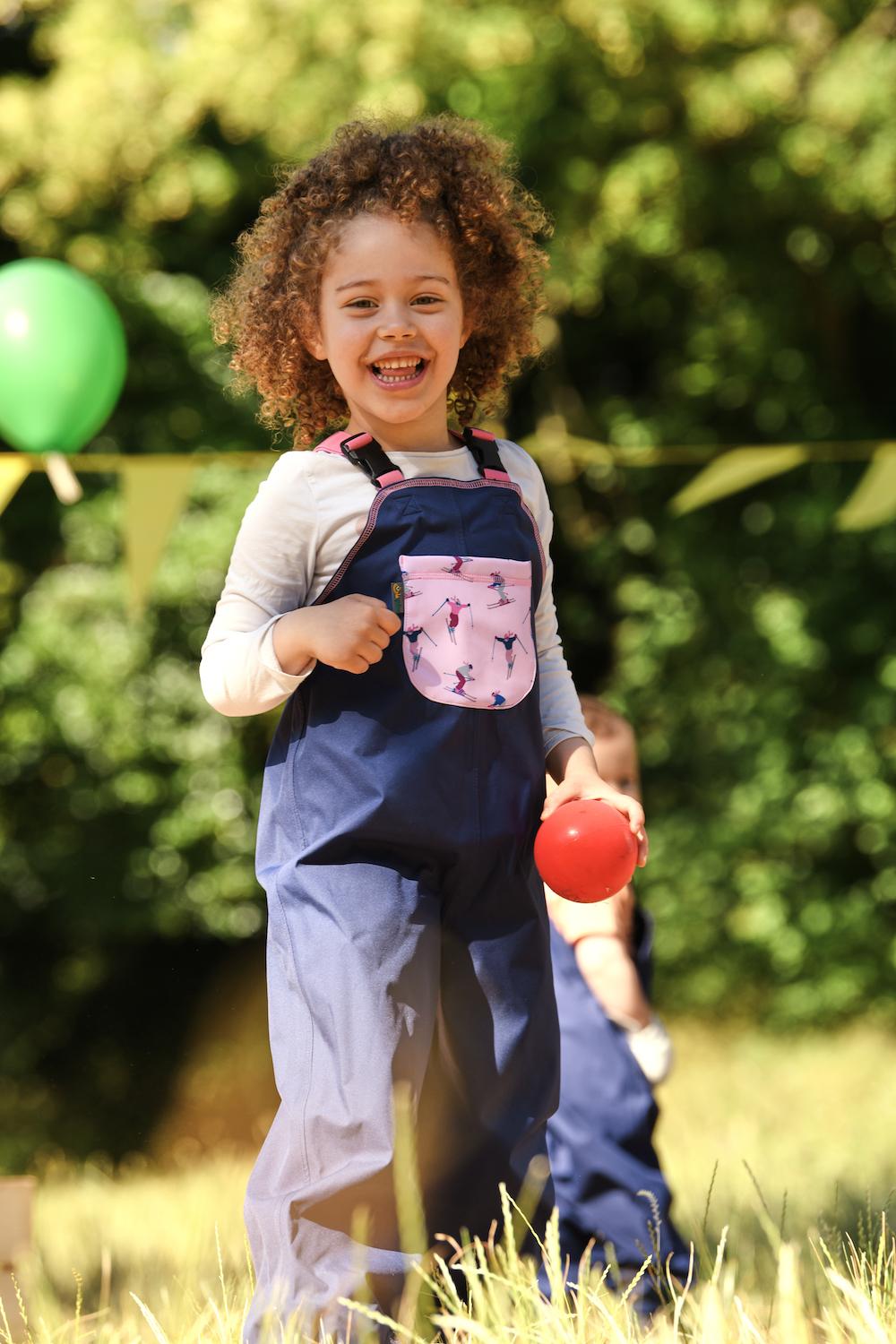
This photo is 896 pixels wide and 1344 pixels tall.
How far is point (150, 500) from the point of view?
441 centimetres

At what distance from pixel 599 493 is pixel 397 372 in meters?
6.07

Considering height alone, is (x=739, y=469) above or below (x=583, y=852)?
above

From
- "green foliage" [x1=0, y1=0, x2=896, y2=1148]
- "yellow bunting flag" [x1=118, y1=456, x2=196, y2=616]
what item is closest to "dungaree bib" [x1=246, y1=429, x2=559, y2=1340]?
"yellow bunting flag" [x1=118, y1=456, x2=196, y2=616]

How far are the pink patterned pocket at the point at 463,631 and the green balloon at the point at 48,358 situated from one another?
1943 mm

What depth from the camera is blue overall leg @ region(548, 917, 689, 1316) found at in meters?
2.85

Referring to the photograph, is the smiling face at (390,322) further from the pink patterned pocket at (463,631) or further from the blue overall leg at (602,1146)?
the blue overall leg at (602,1146)

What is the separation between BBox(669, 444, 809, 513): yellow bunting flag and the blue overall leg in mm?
2380

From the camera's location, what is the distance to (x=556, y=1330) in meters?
1.65

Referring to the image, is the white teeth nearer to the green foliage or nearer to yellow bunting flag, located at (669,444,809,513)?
yellow bunting flag, located at (669,444,809,513)

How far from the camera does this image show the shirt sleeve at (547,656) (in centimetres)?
221

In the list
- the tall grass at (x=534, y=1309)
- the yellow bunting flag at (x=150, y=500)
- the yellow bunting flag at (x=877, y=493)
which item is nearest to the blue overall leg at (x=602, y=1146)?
the tall grass at (x=534, y=1309)

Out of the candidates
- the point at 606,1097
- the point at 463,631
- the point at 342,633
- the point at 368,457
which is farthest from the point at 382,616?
the point at 606,1097

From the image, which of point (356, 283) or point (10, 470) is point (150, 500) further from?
point (356, 283)

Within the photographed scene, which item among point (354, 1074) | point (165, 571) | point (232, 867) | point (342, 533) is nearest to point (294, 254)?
point (342, 533)
